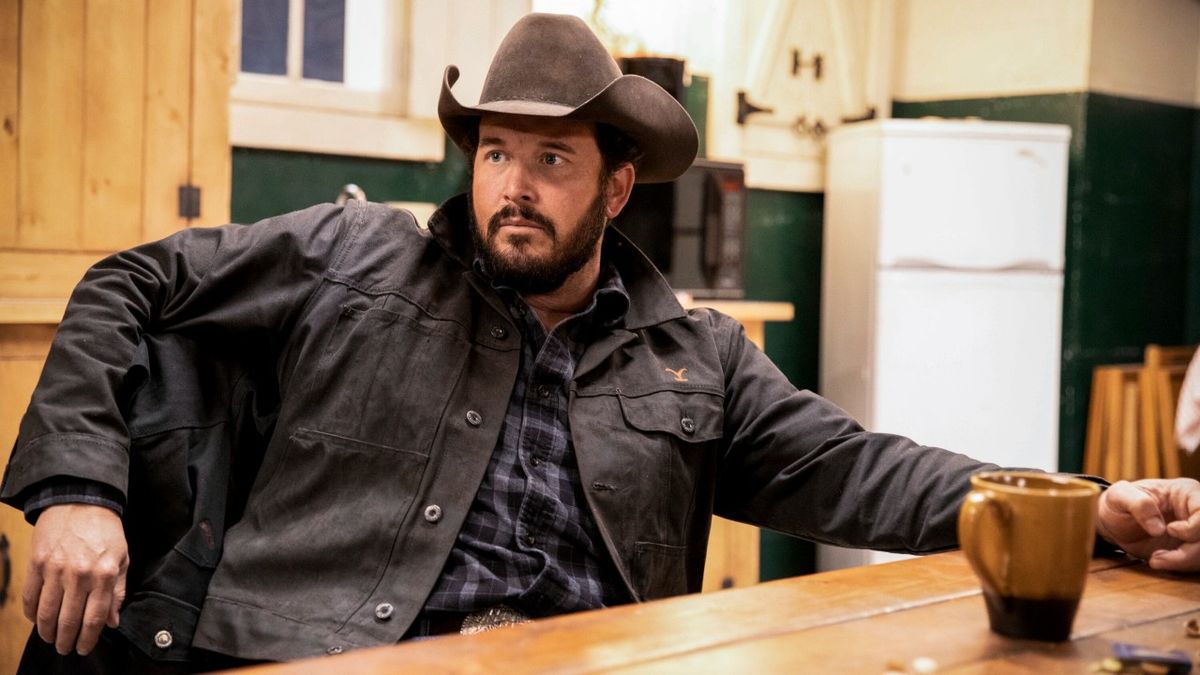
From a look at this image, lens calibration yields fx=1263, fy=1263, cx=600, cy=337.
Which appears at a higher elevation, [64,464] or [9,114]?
[9,114]

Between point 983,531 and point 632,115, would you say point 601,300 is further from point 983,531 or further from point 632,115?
point 983,531

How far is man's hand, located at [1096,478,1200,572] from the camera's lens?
1.36m

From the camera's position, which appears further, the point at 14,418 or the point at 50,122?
the point at 50,122

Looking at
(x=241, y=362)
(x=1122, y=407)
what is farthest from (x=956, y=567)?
(x=1122, y=407)

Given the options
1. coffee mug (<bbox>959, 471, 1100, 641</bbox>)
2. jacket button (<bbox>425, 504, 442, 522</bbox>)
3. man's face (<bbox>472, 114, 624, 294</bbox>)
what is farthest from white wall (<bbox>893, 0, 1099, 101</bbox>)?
coffee mug (<bbox>959, 471, 1100, 641</bbox>)

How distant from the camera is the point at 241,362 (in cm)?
175

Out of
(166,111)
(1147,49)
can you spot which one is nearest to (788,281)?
(1147,49)

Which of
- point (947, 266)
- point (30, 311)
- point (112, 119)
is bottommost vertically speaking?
point (30, 311)

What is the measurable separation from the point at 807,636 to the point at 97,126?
2.48 meters

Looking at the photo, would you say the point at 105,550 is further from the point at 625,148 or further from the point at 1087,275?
the point at 1087,275

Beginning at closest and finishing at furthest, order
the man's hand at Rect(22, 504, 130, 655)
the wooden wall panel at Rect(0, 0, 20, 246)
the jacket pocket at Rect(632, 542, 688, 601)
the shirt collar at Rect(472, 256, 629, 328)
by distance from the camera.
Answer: the man's hand at Rect(22, 504, 130, 655) < the jacket pocket at Rect(632, 542, 688, 601) < the shirt collar at Rect(472, 256, 629, 328) < the wooden wall panel at Rect(0, 0, 20, 246)

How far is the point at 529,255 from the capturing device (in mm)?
1885

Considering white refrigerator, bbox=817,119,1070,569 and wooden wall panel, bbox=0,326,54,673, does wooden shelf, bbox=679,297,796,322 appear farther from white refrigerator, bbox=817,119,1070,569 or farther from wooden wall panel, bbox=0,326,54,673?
wooden wall panel, bbox=0,326,54,673

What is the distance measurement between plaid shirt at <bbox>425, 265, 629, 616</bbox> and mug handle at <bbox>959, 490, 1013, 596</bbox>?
721mm
